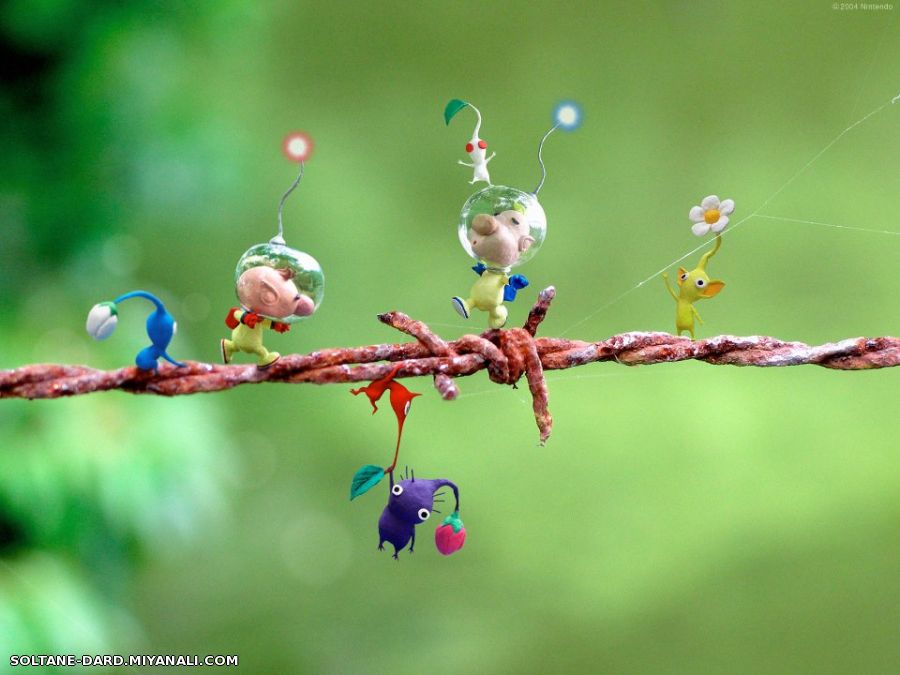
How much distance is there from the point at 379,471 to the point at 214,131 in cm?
116

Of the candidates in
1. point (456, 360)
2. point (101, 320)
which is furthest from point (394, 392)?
point (101, 320)

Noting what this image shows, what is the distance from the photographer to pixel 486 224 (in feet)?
2.20

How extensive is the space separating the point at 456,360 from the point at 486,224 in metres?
0.10

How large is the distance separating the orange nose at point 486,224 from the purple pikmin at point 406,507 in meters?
0.18

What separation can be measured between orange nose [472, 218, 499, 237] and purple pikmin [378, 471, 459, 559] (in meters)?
0.18

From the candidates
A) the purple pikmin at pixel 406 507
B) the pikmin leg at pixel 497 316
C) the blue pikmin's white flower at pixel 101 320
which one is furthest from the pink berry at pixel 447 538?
the blue pikmin's white flower at pixel 101 320

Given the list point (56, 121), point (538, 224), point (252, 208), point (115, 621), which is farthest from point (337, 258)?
point (538, 224)

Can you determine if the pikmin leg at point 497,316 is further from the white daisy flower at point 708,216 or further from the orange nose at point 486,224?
the white daisy flower at point 708,216

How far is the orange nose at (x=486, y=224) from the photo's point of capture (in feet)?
2.20

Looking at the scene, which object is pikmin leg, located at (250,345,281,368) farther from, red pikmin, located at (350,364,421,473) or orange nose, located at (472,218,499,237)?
orange nose, located at (472,218,499,237)

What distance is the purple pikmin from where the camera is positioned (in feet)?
2.24

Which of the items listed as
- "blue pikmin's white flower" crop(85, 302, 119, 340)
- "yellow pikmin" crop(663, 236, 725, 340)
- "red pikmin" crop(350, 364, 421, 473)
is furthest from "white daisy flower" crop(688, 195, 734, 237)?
"blue pikmin's white flower" crop(85, 302, 119, 340)

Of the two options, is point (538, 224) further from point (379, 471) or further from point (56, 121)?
point (56, 121)

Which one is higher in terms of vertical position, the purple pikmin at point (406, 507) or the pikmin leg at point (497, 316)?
the pikmin leg at point (497, 316)
